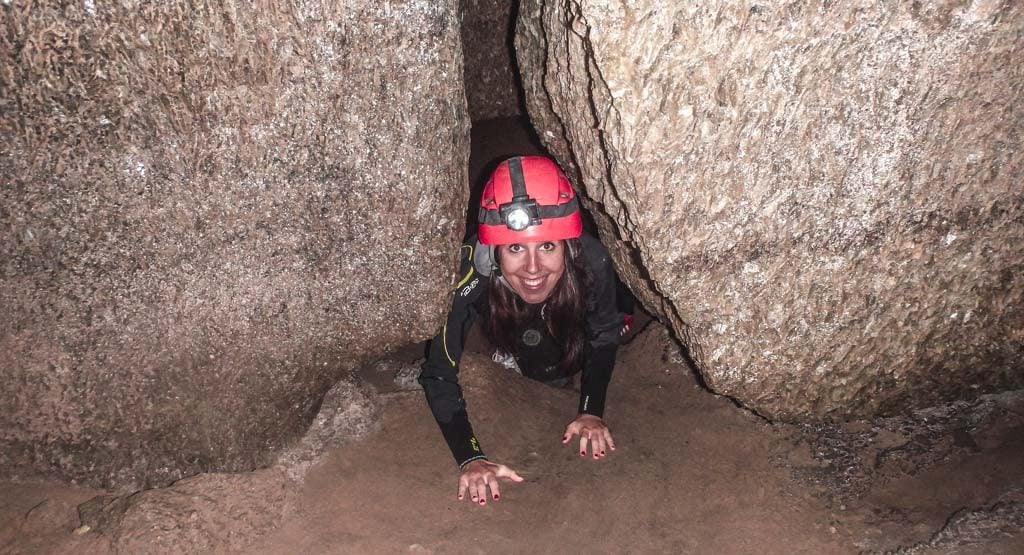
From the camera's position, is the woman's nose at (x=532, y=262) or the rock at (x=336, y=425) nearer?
the rock at (x=336, y=425)

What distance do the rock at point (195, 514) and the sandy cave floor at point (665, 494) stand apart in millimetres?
37

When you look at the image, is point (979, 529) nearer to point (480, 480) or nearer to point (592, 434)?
point (592, 434)

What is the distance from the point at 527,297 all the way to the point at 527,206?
1.61 feet

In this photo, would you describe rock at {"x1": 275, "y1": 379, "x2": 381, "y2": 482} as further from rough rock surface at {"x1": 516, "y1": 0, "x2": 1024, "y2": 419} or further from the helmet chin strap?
rough rock surface at {"x1": 516, "y1": 0, "x2": 1024, "y2": 419}

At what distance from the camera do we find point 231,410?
235 centimetres

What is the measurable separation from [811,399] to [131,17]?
255 cm

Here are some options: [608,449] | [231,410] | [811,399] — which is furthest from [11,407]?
[811,399]

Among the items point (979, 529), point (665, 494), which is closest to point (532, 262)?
point (665, 494)

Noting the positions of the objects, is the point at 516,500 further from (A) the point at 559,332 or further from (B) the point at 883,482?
(B) the point at 883,482

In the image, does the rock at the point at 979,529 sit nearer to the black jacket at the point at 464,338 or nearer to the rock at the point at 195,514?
the black jacket at the point at 464,338

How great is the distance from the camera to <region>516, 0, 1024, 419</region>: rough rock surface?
6.14ft

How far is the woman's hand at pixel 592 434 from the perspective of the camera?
104 inches

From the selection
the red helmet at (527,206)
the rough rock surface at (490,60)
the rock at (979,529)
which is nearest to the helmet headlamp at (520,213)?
the red helmet at (527,206)

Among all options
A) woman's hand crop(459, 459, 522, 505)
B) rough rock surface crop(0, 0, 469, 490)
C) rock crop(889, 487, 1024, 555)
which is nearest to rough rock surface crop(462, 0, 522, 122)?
rough rock surface crop(0, 0, 469, 490)
